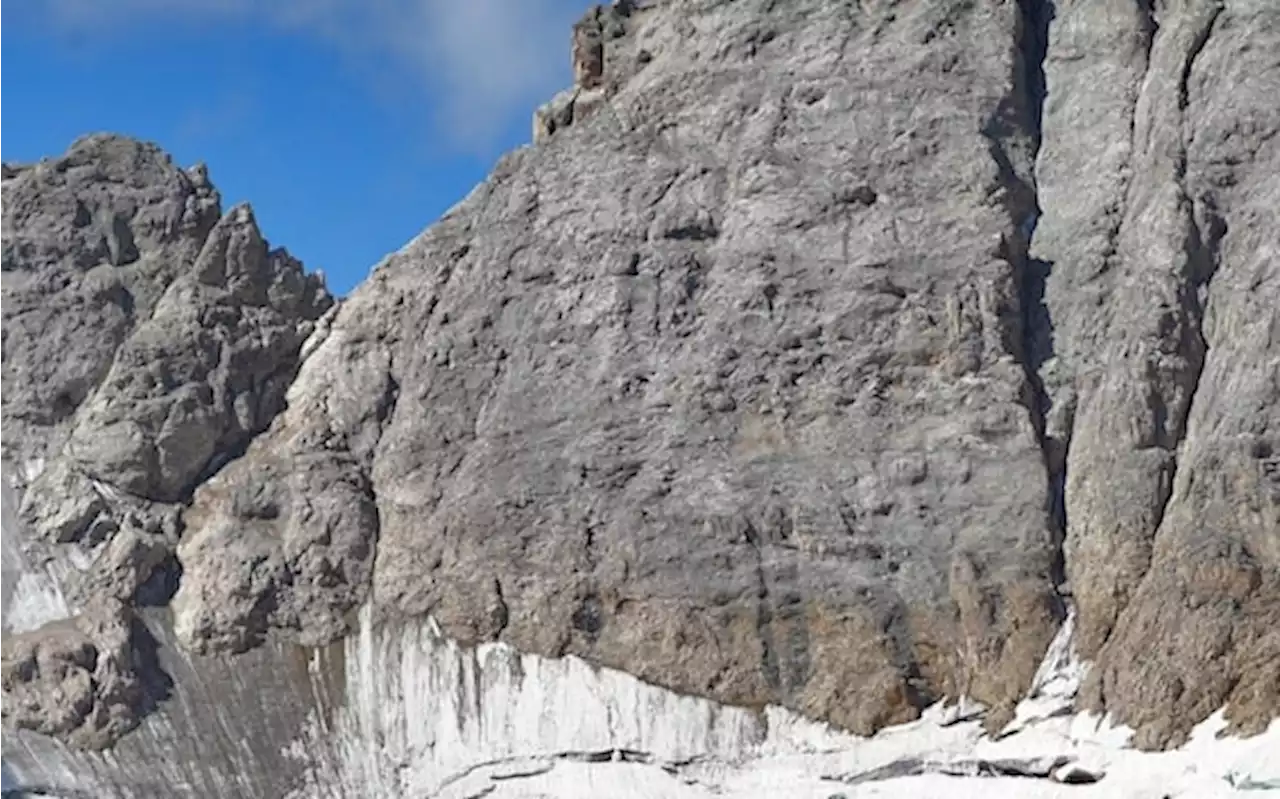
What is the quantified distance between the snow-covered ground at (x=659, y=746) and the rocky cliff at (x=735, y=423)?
32cm

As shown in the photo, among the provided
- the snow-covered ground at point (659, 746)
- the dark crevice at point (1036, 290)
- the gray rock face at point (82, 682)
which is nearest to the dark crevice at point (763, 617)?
the snow-covered ground at point (659, 746)

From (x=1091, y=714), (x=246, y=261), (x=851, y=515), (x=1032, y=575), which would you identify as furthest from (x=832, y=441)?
(x=246, y=261)

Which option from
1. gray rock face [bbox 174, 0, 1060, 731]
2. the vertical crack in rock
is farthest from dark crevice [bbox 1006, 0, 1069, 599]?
gray rock face [bbox 174, 0, 1060, 731]

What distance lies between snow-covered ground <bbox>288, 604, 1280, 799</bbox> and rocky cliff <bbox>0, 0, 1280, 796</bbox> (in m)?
0.32

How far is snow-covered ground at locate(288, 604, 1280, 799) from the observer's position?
160 ft

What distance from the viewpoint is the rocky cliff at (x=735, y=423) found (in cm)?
5381

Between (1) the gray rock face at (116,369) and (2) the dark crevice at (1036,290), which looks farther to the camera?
(1) the gray rock face at (116,369)

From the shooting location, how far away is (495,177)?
66.7 meters

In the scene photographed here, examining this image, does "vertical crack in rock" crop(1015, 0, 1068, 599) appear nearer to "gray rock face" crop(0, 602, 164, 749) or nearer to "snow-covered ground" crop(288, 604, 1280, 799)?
"snow-covered ground" crop(288, 604, 1280, 799)

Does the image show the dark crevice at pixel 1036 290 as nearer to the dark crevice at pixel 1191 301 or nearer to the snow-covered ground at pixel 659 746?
the dark crevice at pixel 1191 301

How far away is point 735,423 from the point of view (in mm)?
58969

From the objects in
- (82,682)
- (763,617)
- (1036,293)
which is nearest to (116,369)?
(82,682)

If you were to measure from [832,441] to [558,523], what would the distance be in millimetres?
8430

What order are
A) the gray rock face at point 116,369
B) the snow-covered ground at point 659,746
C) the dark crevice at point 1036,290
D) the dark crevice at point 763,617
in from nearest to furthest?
the snow-covered ground at point 659,746, the dark crevice at point 1036,290, the dark crevice at point 763,617, the gray rock face at point 116,369
